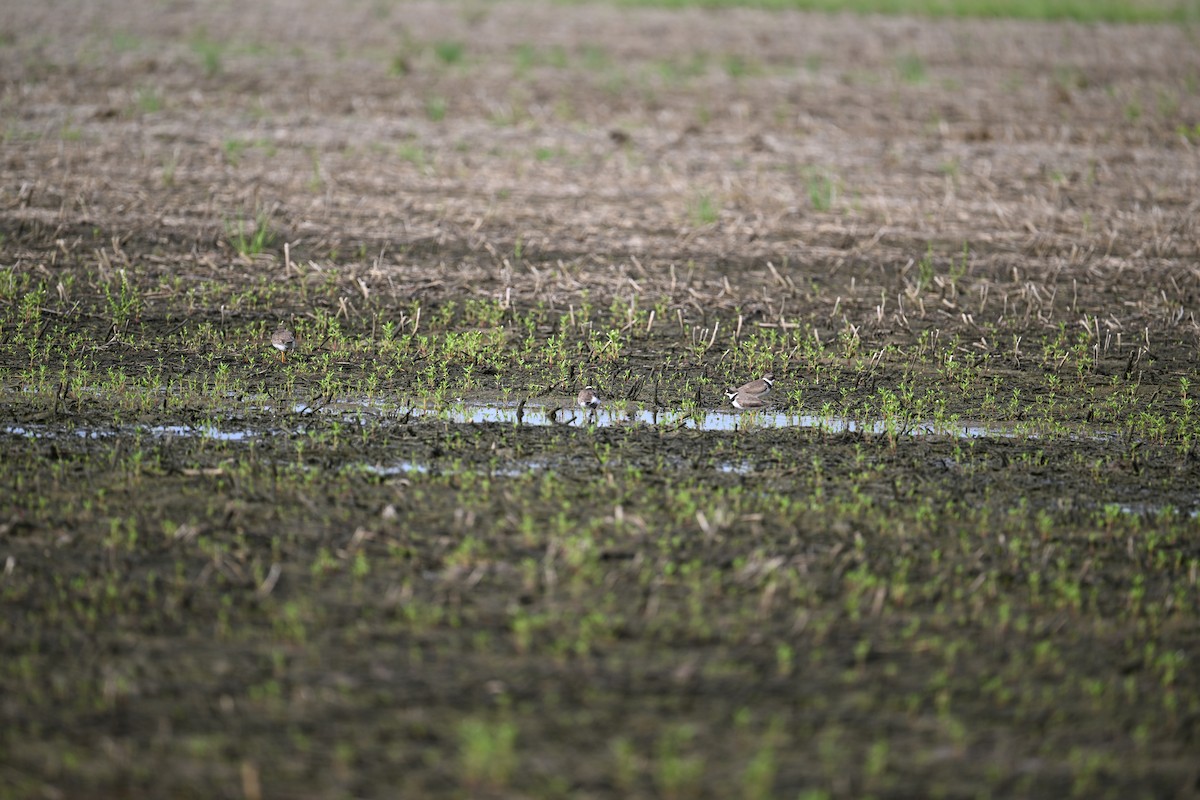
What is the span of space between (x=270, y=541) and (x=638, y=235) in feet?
18.4

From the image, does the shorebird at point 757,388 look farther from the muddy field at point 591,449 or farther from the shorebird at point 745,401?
the muddy field at point 591,449

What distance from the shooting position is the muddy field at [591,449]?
4188mm

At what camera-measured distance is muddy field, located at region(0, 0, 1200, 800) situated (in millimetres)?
4188

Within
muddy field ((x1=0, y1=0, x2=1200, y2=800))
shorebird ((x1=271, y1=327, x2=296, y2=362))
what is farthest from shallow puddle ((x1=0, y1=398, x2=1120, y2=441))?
shorebird ((x1=271, y1=327, x2=296, y2=362))

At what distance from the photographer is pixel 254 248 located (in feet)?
31.6

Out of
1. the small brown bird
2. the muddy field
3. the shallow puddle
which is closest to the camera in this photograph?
the muddy field

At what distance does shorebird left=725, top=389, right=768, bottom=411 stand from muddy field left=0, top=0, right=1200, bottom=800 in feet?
0.20

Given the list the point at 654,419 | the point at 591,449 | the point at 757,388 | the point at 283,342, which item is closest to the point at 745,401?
the point at 757,388

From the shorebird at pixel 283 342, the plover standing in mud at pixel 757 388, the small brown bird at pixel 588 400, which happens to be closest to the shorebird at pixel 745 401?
the plover standing in mud at pixel 757 388

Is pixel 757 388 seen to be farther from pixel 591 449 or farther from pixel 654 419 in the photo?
pixel 591 449

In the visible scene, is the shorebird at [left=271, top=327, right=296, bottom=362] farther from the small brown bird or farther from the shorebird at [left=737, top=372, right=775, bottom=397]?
the shorebird at [left=737, top=372, right=775, bottom=397]

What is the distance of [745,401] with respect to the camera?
7348 millimetres

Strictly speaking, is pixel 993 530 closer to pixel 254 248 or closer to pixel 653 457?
pixel 653 457

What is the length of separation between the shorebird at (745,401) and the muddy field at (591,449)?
60 millimetres
